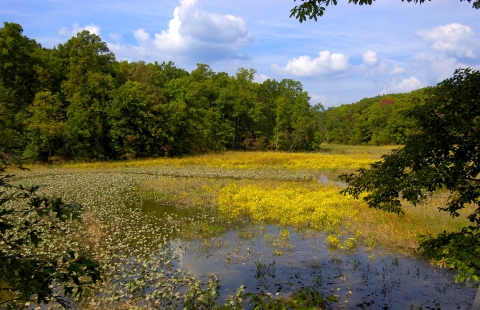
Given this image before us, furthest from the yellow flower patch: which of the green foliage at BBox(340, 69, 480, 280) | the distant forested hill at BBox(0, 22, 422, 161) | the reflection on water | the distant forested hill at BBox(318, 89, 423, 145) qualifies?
the distant forested hill at BBox(318, 89, 423, 145)

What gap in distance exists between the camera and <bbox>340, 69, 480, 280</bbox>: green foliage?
4754 millimetres

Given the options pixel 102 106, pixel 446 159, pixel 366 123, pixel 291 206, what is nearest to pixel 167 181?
pixel 291 206

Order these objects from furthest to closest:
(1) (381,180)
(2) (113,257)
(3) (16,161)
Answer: (2) (113,257), (1) (381,180), (3) (16,161)

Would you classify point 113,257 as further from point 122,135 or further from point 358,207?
point 122,135

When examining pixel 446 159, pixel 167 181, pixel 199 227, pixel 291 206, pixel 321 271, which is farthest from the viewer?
pixel 167 181

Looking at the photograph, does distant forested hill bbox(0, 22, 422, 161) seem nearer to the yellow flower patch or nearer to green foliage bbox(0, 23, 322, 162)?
green foliage bbox(0, 23, 322, 162)

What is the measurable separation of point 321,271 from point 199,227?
5669mm

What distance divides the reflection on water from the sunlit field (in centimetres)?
10

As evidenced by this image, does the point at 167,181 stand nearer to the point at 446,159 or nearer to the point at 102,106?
the point at 102,106

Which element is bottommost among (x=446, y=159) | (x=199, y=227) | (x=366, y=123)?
(x=199, y=227)

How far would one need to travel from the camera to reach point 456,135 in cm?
519

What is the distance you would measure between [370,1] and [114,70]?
138 ft

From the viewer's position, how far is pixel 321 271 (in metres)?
9.23

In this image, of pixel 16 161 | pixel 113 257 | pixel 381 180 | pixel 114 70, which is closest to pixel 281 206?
pixel 113 257
